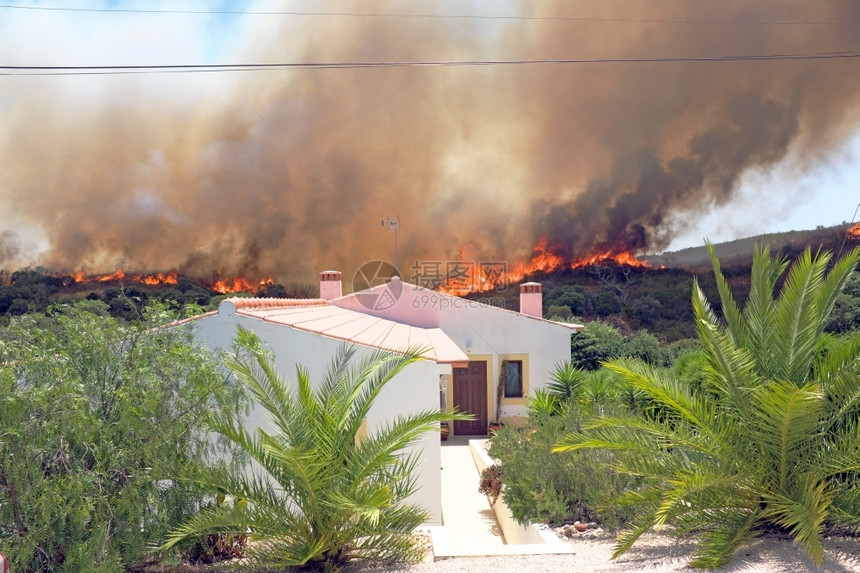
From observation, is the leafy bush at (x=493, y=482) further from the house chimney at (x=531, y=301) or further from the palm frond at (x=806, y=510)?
the house chimney at (x=531, y=301)

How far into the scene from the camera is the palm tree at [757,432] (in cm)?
738

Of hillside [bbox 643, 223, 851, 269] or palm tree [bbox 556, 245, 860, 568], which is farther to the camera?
hillside [bbox 643, 223, 851, 269]

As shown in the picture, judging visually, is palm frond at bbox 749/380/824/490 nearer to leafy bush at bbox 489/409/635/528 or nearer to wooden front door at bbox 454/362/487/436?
leafy bush at bbox 489/409/635/528

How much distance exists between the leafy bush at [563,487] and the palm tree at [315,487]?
2.14m

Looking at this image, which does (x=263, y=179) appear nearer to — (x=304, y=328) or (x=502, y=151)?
(x=502, y=151)

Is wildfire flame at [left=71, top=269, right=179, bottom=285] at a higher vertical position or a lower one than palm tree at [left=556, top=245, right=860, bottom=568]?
higher

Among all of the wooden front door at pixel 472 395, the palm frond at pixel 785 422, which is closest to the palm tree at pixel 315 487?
the palm frond at pixel 785 422

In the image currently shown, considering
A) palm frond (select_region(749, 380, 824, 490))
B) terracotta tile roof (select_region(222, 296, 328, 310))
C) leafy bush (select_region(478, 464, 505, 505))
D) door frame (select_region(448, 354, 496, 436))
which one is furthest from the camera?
door frame (select_region(448, 354, 496, 436))

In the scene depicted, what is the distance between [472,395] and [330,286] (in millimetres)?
6153

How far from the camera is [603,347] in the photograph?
91.9 ft

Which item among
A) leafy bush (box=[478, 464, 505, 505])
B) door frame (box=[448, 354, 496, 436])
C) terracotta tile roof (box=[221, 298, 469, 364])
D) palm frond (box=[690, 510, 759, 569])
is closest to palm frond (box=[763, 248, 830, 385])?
palm frond (box=[690, 510, 759, 569])

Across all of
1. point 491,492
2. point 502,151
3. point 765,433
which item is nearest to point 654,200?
point 502,151

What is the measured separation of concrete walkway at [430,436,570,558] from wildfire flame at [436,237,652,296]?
1827 cm

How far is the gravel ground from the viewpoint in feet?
23.7
